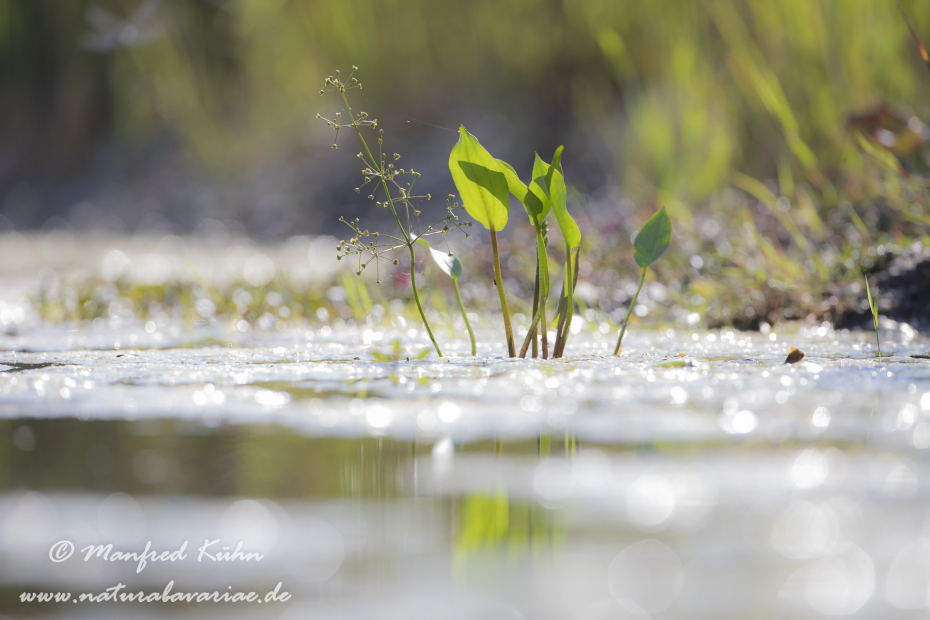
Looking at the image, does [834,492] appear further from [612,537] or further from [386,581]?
[386,581]

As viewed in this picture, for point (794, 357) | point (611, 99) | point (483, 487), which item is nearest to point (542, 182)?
point (794, 357)

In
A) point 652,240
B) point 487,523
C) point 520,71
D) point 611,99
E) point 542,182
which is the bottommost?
point 487,523

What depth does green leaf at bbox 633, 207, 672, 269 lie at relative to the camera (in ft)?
6.09

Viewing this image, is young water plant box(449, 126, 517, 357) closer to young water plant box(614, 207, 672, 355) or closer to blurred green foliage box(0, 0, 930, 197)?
young water plant box(614, 207, 672, 355)

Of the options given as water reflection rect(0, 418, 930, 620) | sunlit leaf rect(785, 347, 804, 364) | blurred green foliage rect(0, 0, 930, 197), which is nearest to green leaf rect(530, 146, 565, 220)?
sunlit leaf rect(785, 347, 804, 364)

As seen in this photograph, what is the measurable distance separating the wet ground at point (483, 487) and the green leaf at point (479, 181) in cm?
31

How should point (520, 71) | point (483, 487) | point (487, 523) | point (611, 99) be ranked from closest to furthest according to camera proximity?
point (487, 523), point (483, 487), point (611, 99), point (520, 71)

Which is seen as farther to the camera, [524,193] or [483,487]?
[524,193]

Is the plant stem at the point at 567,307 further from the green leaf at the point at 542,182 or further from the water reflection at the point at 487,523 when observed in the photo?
the water reflection at the point at 487,523

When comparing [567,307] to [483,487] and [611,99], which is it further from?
[611,99]

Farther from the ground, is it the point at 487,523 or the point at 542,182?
the point at 542,182

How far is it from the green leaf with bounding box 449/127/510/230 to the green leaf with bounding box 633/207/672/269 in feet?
0.96

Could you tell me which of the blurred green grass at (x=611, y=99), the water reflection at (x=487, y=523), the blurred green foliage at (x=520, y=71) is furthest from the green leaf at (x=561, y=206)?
A: the blurred green foliage at (x=520, y=71)

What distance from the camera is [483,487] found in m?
0.95
